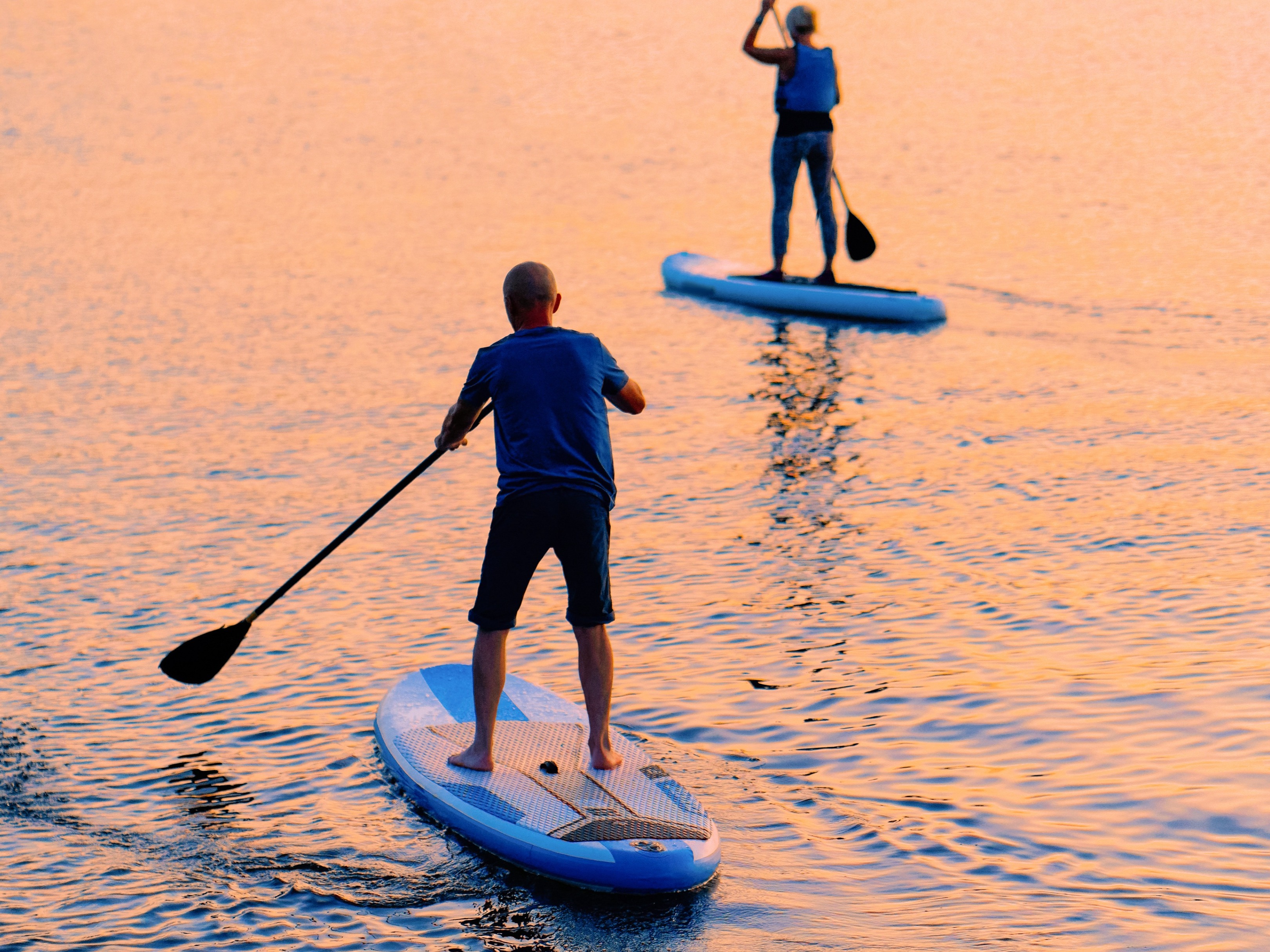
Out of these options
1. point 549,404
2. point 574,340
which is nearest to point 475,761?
point 549,404

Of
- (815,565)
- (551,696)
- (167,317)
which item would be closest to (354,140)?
(167,317)

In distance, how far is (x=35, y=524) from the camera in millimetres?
7500

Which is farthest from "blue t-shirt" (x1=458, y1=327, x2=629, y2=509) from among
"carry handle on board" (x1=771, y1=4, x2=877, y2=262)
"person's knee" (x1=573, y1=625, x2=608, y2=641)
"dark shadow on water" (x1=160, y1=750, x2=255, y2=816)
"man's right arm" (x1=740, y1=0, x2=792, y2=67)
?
"carry handle on board" (x1=771, y1=4, x2=877, y2=262)

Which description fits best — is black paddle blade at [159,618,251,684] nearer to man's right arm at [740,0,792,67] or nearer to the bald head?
the bald head

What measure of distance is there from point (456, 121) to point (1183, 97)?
35.6 ft

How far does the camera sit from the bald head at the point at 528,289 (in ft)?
14.2

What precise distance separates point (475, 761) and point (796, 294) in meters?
8.03

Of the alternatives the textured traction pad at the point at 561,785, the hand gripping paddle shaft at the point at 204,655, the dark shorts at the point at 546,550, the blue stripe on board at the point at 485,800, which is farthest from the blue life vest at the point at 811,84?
the blue stripe on board at the point at 485,800

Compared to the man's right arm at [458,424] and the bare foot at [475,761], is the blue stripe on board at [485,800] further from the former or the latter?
the man's right arm at [458,424]

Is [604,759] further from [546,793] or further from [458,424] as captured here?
[458,424]

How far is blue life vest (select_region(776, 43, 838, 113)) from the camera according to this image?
37.8 feet

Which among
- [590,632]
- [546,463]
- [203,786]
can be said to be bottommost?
[203,786]

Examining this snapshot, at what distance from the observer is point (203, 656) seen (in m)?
5.42

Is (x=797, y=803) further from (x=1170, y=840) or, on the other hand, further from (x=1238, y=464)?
(x=1238, y=464)
